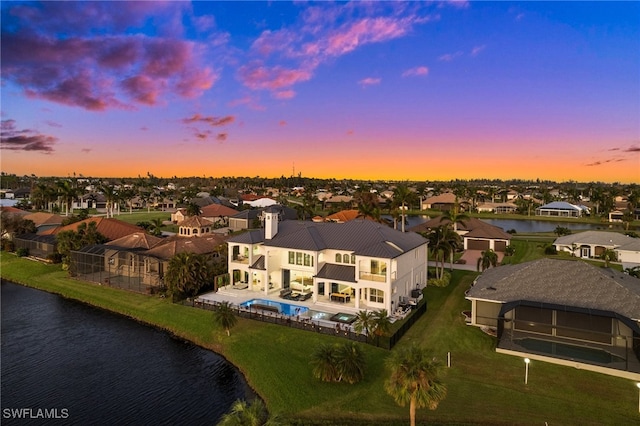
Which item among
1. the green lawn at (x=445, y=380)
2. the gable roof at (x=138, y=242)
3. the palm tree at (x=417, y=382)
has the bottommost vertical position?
the green lawn at (x=445, y=380)

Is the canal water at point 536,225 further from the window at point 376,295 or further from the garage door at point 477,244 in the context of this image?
the window at point 376,295

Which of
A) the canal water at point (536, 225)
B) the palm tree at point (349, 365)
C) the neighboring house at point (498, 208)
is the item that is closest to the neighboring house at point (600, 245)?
the canal water at point (536, 225)

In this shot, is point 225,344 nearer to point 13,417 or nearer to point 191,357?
point 191,357

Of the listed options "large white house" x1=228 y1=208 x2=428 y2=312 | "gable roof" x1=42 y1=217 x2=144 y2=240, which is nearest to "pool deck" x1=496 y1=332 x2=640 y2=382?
"large white house" x1=228 y1=208 x2=428 y2=312

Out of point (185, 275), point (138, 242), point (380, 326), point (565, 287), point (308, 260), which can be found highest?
point (308, 260)

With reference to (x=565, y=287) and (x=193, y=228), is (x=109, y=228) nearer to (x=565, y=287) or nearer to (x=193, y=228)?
(x=193, y=228)

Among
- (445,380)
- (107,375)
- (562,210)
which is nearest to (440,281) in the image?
(445,380)
